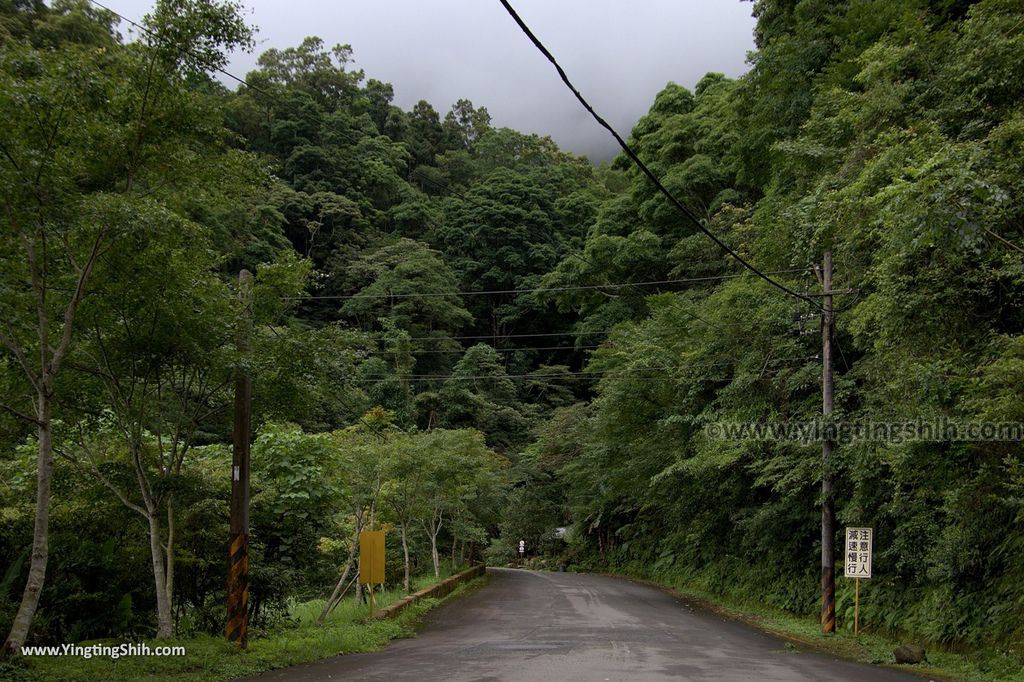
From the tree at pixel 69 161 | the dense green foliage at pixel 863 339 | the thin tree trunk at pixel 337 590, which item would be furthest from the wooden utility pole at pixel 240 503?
the dense green foliage at pixel 863 339

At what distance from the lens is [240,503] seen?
11.1m

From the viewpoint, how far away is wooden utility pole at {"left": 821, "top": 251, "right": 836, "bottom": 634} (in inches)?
608

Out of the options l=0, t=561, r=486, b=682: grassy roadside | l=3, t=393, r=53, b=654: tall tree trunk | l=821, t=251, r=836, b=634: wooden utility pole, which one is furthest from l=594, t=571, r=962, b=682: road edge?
l=3, t=393, r=53, b=654: tall tree trunk

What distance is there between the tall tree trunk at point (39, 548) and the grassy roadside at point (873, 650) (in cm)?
1125

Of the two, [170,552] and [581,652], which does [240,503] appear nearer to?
[170,552]

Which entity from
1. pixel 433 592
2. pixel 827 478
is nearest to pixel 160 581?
pixel 433 592

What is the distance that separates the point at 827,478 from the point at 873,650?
137 inches

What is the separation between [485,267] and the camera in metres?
55.1

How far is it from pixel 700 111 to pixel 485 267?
65.6 ft

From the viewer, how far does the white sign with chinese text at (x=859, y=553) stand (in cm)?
1446

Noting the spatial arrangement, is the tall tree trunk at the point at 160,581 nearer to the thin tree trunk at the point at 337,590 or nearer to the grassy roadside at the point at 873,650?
the thin tree trunk at the point at 337,590

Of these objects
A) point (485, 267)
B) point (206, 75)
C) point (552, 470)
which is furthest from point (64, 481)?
point (485, 267)

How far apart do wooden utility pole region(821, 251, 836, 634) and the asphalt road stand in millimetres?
1371

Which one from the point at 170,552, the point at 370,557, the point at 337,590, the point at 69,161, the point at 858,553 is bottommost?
the point at 337,590
